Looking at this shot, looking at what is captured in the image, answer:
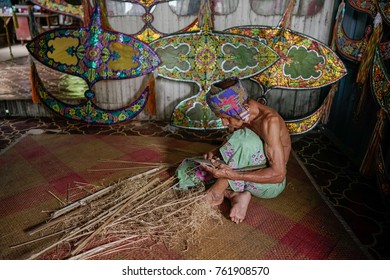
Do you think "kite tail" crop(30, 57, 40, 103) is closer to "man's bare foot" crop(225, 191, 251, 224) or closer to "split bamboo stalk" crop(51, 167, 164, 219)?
"split bamboo stalk" crop(51, 167, 164, 219)

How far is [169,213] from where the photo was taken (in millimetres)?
2072

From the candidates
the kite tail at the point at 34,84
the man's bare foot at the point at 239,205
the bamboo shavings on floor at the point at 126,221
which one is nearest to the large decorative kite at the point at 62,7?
the kite tail at the point at 34,84

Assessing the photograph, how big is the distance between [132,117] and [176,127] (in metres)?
0.61

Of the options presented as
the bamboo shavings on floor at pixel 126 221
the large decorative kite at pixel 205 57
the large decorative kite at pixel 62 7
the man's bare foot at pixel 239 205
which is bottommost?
the bamboo shavings on floor at pixel 126 221

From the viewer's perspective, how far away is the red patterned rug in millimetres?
1856

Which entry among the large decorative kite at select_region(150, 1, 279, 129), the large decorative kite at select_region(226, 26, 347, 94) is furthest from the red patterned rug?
the large decorative kite at select_region(226, 26, 347, 94)

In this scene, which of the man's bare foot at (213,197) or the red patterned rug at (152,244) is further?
the man's bare foot at (213,197)

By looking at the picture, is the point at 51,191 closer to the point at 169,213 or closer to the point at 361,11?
the point at 169,213

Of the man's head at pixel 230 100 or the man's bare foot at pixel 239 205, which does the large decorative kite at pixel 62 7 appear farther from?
the man's bare foot at pixel 239 205

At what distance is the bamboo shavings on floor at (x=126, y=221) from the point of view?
1.86 meters

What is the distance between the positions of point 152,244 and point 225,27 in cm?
281

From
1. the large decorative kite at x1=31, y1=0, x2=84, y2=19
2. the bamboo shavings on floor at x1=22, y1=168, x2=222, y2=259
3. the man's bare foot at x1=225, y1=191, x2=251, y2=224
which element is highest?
the large decorative kite at x1=31, y1=0, x2=84, y2=19

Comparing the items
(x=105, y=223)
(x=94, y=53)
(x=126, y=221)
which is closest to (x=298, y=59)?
(x=94, y=53)
